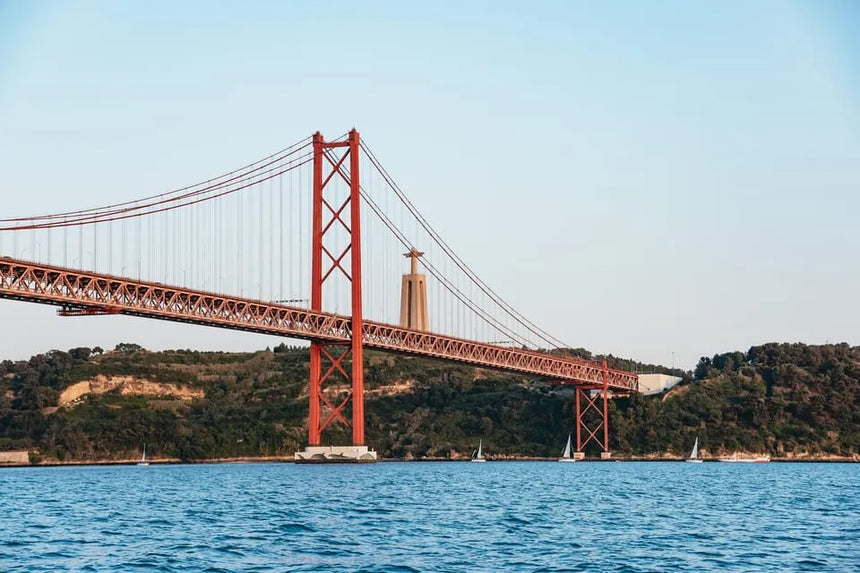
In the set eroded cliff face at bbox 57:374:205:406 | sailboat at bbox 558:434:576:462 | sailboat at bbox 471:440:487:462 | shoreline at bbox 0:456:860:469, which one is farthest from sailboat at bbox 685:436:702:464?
eroded cliff face at bbox 57:374:205:406

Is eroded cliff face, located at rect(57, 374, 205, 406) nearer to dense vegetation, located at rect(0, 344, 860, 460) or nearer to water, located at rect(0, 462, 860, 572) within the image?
dense vegetation, located at rect(0, 344, 860, 460)

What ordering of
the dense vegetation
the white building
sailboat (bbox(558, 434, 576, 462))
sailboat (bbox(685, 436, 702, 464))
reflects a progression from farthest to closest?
1. the white building
2. the dense vegetation
3. sailboat (bbox(558, 434, 576, 462))
4. sailboat (bbox(685, 436, 702, 464))

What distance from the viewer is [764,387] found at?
124688mm

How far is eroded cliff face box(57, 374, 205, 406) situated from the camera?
131875 millimetres

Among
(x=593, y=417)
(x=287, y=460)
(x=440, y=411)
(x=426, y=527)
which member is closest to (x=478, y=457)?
(x=440, y=411)

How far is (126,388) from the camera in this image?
13625cm

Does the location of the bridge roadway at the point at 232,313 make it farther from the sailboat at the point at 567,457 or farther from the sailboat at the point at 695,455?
the sailboat at the point at 695,455

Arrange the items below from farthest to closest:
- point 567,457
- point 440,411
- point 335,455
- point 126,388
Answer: point 126,388, point 440,411, point 567,457, point 335,455

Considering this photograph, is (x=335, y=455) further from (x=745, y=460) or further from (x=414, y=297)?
(x=414, y=297)

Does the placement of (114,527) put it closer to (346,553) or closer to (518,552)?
(346,553)

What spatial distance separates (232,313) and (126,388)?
61.9 m

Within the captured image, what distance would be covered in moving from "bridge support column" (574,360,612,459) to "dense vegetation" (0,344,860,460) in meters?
1.79

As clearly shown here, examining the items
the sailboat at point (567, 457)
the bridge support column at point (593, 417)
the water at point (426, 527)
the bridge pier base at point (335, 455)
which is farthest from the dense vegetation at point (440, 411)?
the water at point (426, 527)

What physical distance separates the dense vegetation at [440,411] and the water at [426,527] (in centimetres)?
5601
